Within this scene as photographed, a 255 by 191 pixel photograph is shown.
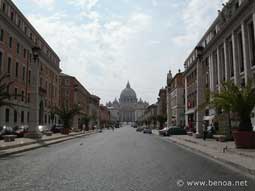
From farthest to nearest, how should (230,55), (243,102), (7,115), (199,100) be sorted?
(7,115), (230,55), (199,100), (243,102)

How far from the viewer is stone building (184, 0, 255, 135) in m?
33.0

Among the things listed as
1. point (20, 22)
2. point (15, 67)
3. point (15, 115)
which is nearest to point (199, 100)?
point (15, 115)

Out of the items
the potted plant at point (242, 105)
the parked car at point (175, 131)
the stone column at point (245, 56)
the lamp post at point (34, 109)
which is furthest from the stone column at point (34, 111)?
the parked car at point (175, 131)

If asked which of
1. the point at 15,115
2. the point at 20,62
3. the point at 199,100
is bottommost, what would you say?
the point at 15,115

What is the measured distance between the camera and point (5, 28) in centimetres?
4522

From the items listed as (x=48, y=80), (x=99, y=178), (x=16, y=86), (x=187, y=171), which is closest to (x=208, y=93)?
(x=187, y=171)

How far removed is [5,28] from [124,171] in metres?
40.4

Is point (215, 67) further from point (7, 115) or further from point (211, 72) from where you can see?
point (7, 115)

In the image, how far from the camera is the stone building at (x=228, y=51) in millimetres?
32969

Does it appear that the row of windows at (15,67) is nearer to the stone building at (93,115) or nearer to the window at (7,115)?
the window at (7,115)

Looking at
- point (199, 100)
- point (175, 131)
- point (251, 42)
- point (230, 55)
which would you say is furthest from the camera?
point (175, 131)

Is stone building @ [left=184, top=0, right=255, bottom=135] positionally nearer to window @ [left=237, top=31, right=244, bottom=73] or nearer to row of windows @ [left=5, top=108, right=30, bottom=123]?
window @ [left=237, top=31, right=244, bottom=73]

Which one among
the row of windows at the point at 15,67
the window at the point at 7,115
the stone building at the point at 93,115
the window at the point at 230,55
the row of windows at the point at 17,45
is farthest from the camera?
the stone building at the point at 93,115

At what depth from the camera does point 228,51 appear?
41062 mm
